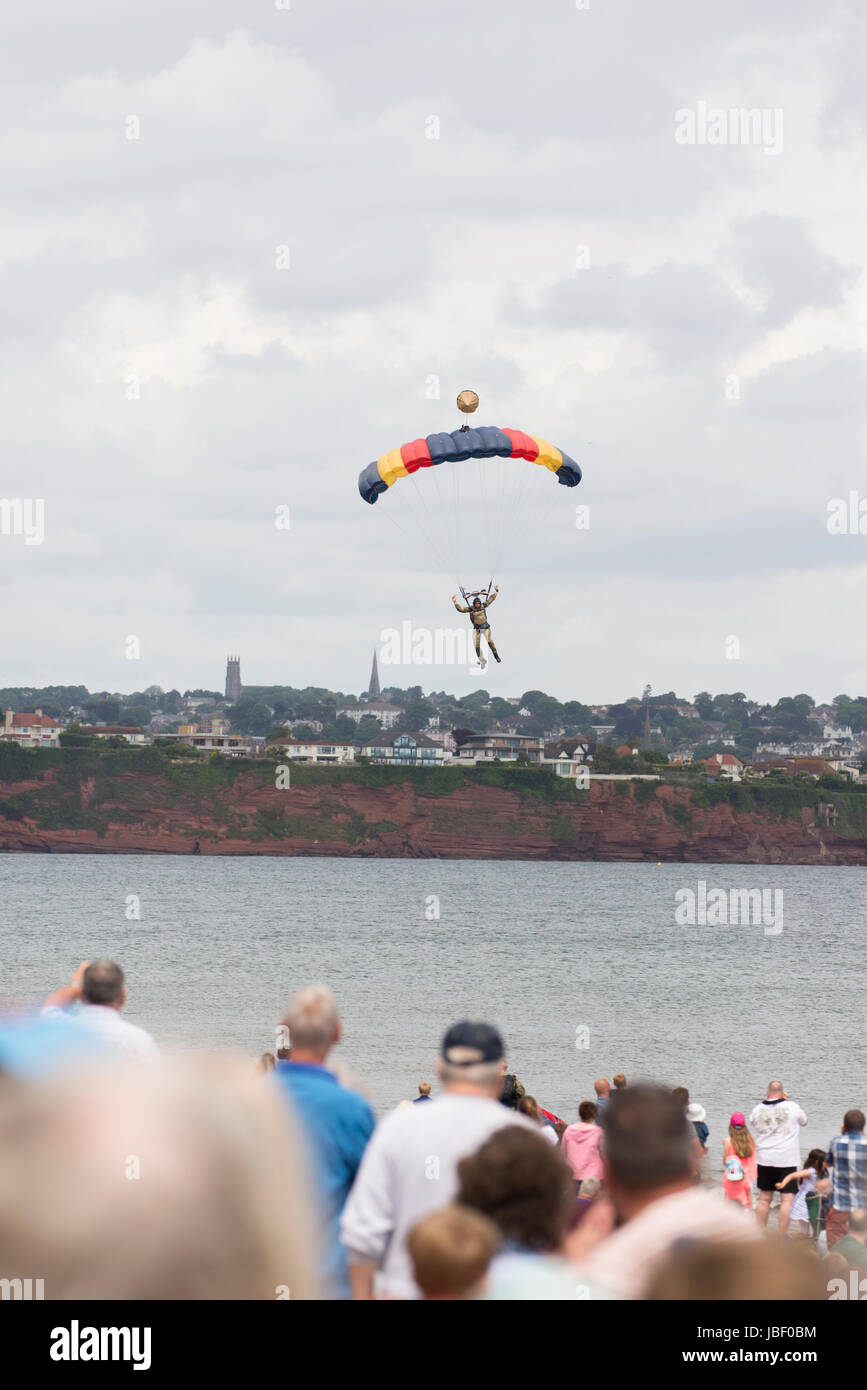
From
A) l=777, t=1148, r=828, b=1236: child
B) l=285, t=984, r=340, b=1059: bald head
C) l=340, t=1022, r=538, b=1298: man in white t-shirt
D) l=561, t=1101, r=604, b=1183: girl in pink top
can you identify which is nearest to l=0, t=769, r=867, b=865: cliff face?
l=777, t=1148, r=828, b=1236: child

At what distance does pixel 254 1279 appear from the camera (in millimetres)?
3018

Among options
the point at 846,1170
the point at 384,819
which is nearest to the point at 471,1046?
the point at 846,1170

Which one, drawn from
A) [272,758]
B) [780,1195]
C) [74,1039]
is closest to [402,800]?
[272,758]

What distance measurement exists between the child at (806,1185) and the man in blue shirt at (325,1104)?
838 centimetres

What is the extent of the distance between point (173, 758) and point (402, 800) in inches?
757

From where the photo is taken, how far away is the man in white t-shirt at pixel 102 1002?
5066mm

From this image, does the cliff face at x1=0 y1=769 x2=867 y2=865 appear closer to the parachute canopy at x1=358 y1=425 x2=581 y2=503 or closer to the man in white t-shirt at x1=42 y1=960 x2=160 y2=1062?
the parachute canopy at x1=358 y1=425 x2=581 y2=503

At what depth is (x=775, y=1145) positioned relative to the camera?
12984 millimetres

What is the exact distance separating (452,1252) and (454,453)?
23.7 metres

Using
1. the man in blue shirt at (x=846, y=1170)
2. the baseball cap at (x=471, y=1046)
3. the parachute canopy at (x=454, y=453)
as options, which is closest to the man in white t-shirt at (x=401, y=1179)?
the baseball cap at (x=471, y=1046)

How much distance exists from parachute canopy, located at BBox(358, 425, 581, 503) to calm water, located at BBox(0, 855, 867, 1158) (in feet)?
38.6

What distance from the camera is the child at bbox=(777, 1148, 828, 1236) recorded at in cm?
1223

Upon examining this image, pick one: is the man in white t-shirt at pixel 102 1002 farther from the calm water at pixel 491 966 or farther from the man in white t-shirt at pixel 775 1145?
the calm water at pixel 491 966
